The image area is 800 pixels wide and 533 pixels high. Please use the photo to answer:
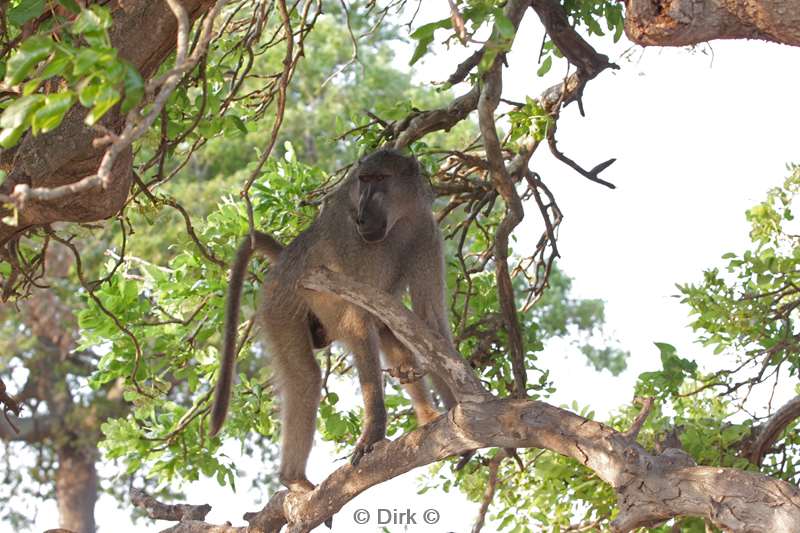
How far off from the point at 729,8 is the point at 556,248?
1773mm

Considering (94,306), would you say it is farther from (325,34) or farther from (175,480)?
(325,34)

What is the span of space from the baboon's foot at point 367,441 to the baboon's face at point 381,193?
28.7 inches

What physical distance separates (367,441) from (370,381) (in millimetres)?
272

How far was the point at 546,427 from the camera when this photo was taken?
8.74 feet

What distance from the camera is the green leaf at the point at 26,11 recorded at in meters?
2.45

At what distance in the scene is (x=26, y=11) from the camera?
246 centimetres

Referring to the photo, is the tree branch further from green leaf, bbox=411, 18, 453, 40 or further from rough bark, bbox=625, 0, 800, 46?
green leaf, bbox=411, 18, 453, 40

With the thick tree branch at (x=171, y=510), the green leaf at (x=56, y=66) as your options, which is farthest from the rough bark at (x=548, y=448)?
the green leaf at (x=56, y=66)

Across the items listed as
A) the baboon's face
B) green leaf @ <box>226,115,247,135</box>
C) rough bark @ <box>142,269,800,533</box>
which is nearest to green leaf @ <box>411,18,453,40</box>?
rough bark @ <box>142,269,800,533</box>

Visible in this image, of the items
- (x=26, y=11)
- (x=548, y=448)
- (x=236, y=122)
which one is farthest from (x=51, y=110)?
(x=236, y=122)

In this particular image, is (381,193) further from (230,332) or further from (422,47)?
(422,47)

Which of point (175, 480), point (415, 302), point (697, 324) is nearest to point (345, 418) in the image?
point (415, 302)

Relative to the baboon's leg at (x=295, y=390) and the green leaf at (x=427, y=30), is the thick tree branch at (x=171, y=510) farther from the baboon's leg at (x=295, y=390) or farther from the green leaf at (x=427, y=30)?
the green leaf at (x=427, y=30)

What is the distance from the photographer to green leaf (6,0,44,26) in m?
2.45
